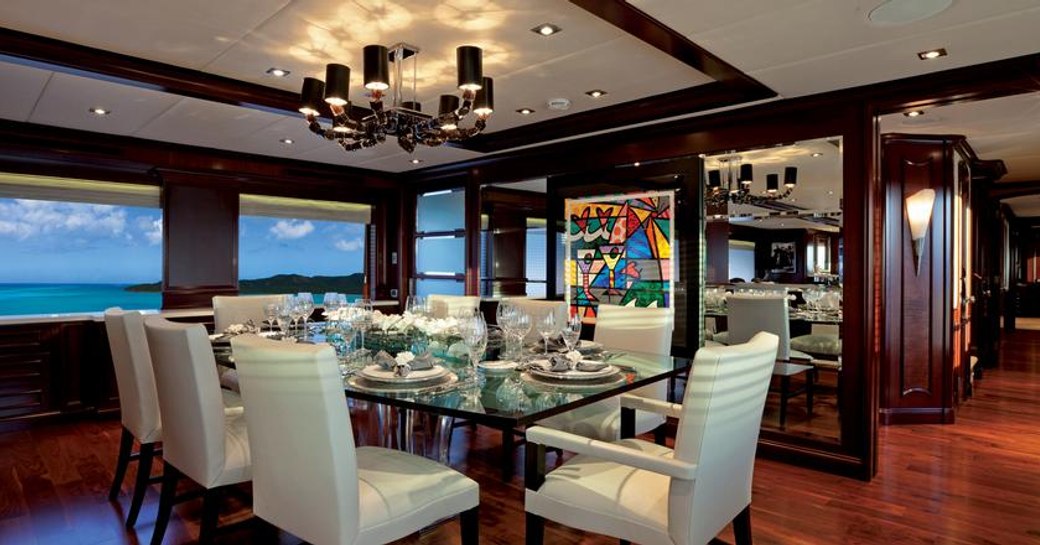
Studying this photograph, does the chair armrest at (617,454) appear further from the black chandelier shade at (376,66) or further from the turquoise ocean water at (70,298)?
the turquoise ocean water at (70,298)

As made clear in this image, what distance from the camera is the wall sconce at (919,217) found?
445 cm

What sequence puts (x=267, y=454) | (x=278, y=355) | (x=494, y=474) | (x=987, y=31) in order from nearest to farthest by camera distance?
(x=278, y=355) → (x=267, y=454) → (x=987, y=31) → (x=494, y=474)

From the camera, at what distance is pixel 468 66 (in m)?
2.44

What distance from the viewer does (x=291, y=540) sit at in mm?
2582

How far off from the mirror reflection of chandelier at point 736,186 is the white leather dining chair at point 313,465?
9.74 ft

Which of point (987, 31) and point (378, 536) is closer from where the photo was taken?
point (378, 536)

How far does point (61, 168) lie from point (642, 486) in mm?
5060

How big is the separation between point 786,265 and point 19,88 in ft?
16.1

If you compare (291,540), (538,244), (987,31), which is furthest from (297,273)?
(987,31)

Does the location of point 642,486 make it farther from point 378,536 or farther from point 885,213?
point 885,213

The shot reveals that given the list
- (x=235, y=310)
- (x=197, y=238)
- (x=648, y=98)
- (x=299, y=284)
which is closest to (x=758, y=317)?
(x=648, y=98)

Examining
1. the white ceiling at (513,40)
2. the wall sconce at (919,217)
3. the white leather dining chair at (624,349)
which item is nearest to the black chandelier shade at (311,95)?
the white ceiling at (513,40)

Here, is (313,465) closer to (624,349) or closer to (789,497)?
(624,349)

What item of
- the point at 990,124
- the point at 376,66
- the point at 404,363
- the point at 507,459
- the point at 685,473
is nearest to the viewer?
the point at 685,473
